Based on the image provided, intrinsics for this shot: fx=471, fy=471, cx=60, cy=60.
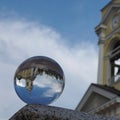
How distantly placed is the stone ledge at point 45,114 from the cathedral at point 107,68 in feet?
51.5

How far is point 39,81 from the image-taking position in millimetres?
2697

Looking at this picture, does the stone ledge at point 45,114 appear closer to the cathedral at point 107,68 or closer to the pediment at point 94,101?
the cathedral at point 107,68

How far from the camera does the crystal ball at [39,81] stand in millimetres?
2701

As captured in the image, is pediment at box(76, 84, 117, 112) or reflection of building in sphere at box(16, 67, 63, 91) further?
pediment at box(76, 84, 117, 112)

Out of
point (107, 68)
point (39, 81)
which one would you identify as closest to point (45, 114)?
point (39, 81)

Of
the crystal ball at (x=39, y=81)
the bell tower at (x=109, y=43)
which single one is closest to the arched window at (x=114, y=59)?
the bell tower at (x=109, y=43)

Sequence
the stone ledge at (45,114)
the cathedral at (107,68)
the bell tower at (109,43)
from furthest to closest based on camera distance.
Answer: the bell tower at (109,43), the cathedral at (107,68), the stone ledge at (45,114)

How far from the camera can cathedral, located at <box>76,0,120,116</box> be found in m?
19.1

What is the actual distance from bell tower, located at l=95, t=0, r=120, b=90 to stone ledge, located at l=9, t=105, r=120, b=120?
18.8 meters

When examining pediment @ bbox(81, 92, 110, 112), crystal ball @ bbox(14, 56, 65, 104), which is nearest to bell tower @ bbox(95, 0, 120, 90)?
pediment @ bbox(81, 92, 110, 112)

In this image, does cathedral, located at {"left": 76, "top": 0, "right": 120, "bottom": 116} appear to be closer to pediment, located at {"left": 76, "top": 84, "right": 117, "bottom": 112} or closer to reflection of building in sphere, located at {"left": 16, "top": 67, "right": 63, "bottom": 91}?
pediment, located at {"left": 76, "top": 84, "right": 117, "bottom": 112}

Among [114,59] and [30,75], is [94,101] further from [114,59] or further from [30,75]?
[30,75]

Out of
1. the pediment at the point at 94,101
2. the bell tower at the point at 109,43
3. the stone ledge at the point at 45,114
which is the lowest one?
the stone ledge at the point at 45,114

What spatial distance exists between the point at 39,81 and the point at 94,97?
1811 centimetres
